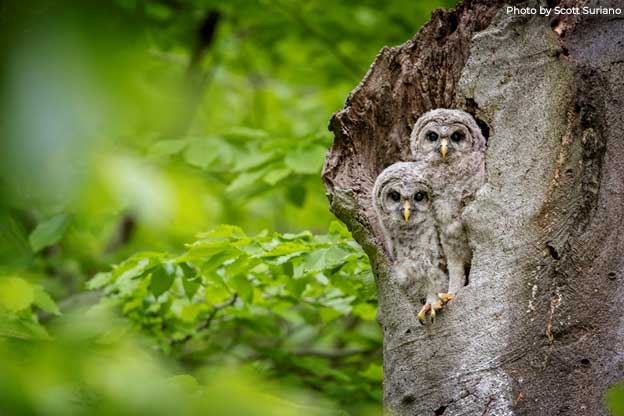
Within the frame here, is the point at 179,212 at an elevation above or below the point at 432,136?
below

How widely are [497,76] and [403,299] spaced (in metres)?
0.94

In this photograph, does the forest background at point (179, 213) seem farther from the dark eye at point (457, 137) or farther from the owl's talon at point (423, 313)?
the dark eye at point (457, 137)

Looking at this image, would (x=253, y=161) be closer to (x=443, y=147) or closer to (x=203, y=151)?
(x=203, y=151)

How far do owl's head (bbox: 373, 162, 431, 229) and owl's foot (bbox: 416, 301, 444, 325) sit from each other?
496mm

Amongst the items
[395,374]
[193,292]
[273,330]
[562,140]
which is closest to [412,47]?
[562,140]

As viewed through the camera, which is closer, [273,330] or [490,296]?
[490,296]

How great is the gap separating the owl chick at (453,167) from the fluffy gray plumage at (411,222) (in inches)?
2.6

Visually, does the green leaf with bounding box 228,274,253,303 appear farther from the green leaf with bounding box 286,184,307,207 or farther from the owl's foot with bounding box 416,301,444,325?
the owl's foot with bounding box 416,301,444,325

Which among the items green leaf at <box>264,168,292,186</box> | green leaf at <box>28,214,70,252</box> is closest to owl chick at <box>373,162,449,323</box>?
green leaf at <box>264,168,292,186</box>

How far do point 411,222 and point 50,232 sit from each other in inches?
90.9

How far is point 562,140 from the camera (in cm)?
284

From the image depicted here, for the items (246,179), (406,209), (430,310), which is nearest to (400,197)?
(406,209)

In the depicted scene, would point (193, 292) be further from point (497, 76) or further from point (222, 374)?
point (222, 374)

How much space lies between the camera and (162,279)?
386 centimetres
